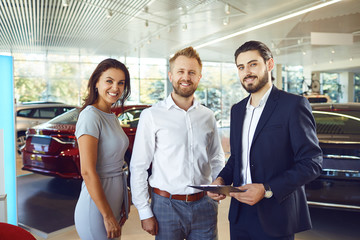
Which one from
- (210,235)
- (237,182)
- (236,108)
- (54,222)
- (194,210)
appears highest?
(236,108)

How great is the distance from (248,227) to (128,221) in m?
2.32

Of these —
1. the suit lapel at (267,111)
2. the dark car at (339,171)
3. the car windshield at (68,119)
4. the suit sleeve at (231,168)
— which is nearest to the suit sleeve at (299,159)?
the suit lapel at (267,111)

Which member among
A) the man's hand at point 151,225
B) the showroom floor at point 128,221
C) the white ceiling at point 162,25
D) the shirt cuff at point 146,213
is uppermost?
the white ceiling at point 162,25

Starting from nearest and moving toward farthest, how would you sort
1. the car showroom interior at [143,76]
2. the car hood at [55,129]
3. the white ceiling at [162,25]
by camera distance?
the car showroom interior at [143,76] < the car hood at [55,129] < the white ceiling at [162,25]

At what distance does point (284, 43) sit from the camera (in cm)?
1216

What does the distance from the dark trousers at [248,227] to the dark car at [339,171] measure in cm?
162

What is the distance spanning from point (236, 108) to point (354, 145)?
1.68 meters

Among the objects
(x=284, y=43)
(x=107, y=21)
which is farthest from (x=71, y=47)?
(x=284, y=43)

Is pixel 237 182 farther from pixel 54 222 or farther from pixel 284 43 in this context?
pixel 284 43

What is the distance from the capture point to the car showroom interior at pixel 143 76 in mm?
2984

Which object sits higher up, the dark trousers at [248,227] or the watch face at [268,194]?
the watch face at [268,194]

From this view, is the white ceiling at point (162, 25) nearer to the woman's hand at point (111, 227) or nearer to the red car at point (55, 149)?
the red car at point (55, 149)

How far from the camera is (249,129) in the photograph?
1686mm

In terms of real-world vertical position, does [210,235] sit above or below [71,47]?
below
